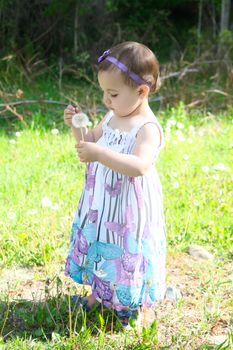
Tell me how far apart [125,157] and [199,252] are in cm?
142

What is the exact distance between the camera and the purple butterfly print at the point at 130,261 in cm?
263

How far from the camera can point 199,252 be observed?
12.1 feet

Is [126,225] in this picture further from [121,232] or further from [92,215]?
[92,215]

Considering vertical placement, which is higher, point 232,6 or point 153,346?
point 232,6

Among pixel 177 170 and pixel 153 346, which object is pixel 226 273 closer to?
pixel 153 346

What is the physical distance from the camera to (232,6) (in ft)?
32.0

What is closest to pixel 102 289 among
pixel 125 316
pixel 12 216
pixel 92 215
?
pixel 125 316

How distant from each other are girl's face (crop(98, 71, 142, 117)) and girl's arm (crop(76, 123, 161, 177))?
0.16m

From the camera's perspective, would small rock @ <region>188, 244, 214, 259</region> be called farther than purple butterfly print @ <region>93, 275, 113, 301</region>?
Yes

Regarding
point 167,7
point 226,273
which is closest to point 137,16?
point 167,7

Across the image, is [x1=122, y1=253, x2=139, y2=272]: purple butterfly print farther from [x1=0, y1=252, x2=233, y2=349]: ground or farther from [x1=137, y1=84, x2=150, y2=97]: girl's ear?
[x1=137, y1=84, x2=150, y2=97]: girl's ear

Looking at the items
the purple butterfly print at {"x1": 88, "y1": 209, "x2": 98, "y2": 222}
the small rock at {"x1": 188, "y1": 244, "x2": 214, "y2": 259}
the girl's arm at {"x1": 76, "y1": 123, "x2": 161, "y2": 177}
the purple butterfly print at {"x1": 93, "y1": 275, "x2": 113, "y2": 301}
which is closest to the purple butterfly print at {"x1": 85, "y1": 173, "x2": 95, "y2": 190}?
the purple butterfly print at {"x1": 88, "y1": 209, "x2": 98, "y2": 222}

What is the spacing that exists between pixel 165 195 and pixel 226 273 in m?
1.00

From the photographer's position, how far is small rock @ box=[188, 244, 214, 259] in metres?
3.65
